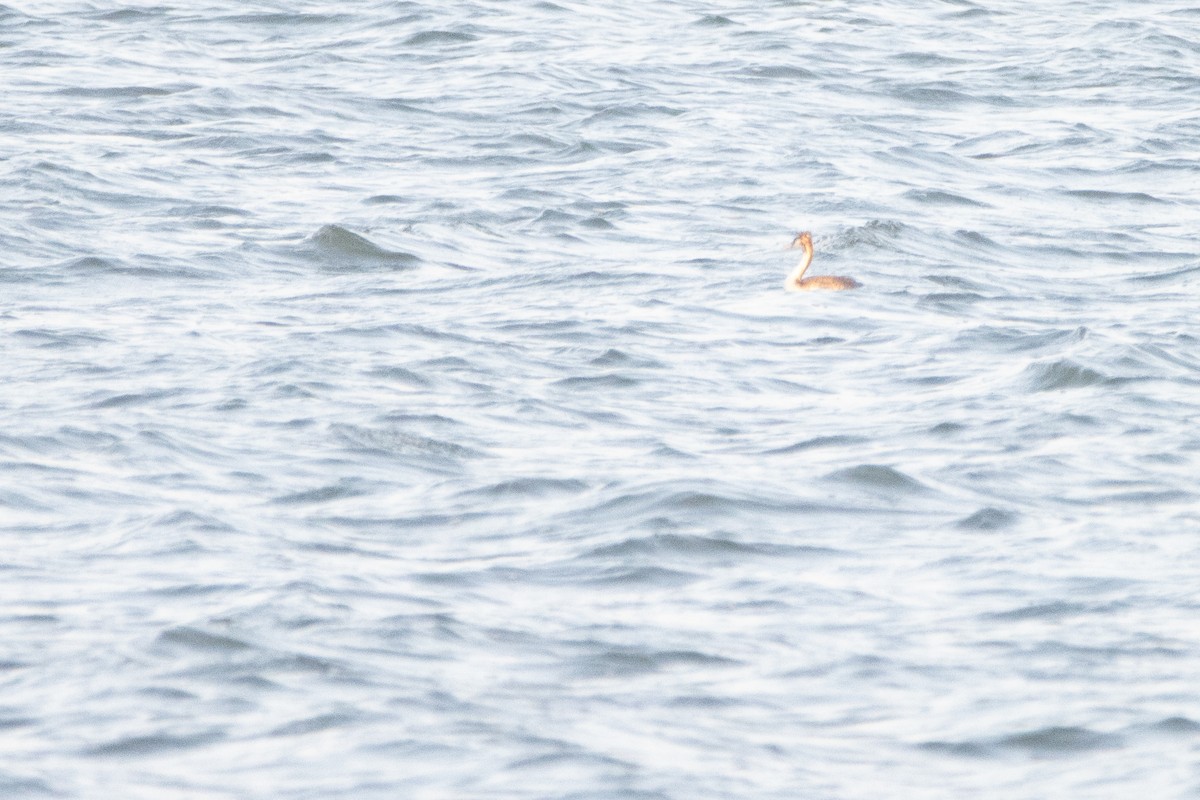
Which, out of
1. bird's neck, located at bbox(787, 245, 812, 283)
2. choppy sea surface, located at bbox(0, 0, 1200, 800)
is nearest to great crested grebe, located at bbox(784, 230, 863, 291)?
bird's neck, located at bbox(787, 245, 812, 283)

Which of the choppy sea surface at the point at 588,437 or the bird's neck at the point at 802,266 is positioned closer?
the choppy sea surface at the point at 588,437

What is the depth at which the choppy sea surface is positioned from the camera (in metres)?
7.82

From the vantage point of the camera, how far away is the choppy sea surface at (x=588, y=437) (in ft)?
25.6

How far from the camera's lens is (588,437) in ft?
37.6

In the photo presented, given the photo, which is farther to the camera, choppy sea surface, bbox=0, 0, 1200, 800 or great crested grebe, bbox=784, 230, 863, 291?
great crested grebe, bbox=784, 230, 863, 291

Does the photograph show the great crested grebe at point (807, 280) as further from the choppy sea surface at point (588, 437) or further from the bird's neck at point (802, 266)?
the choppy sea surface at point (588, 437)

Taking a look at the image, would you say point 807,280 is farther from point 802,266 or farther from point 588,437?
point 588,437

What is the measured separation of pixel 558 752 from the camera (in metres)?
7.57

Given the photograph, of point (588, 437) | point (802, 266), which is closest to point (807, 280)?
point (802, 266)

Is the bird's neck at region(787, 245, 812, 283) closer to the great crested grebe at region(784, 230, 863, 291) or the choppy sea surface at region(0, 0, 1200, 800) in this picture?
the great crested grebe at region(784, 230, 863, 291)

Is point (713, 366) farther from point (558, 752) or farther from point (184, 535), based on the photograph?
point (558, 752)

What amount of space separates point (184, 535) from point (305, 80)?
1326 cm

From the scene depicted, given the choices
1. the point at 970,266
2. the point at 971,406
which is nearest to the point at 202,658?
the point at 971,406

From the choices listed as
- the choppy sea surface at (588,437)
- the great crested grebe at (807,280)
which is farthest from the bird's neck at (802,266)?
the choppy sea surface at (588,437)
